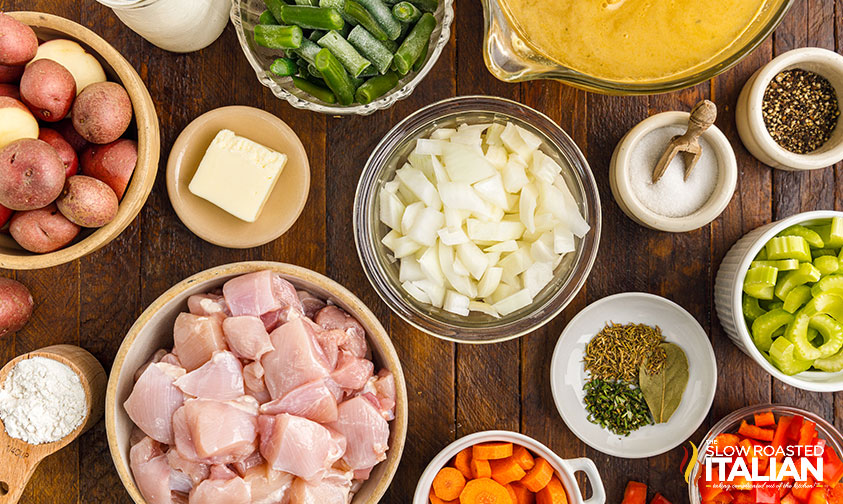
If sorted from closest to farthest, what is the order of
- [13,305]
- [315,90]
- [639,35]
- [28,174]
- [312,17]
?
[639,35], [28,174], [312,17], [315,90], [13,305]

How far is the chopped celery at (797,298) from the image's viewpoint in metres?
1.65

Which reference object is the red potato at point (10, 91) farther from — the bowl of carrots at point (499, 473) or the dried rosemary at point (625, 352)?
the dried rosemary at point (625, 352)

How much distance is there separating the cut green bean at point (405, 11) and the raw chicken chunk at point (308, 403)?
34.7 inches

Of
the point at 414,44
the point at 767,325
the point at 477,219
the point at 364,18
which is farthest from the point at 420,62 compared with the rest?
the point at 767,325

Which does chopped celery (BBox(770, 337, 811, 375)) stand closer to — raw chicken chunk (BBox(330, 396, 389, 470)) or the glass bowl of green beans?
raw chicken chunk (BBox(330, 396, 389, 470))

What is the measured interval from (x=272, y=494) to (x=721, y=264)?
1349 mm

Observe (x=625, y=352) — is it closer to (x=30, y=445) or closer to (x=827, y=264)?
(x=827, y=264)

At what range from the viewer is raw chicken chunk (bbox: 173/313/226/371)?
5.04ft

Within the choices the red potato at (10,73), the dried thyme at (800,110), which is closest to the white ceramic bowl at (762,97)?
the dried thyme at (800,110)

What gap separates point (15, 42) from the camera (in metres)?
1.45

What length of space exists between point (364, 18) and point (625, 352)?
3.74 feet

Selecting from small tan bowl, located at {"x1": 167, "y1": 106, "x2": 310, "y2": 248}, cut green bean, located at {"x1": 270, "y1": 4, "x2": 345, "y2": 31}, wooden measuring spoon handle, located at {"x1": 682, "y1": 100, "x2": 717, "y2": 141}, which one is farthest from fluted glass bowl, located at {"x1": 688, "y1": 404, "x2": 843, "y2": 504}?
cut green bean, located at {"x1": 270, "y1": 4, "x2": 345, "y2": 31}

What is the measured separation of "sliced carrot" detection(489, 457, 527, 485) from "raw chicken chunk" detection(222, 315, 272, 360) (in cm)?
69

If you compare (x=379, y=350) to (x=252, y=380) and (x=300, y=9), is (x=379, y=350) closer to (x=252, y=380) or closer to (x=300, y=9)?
(x=252, y=380)
